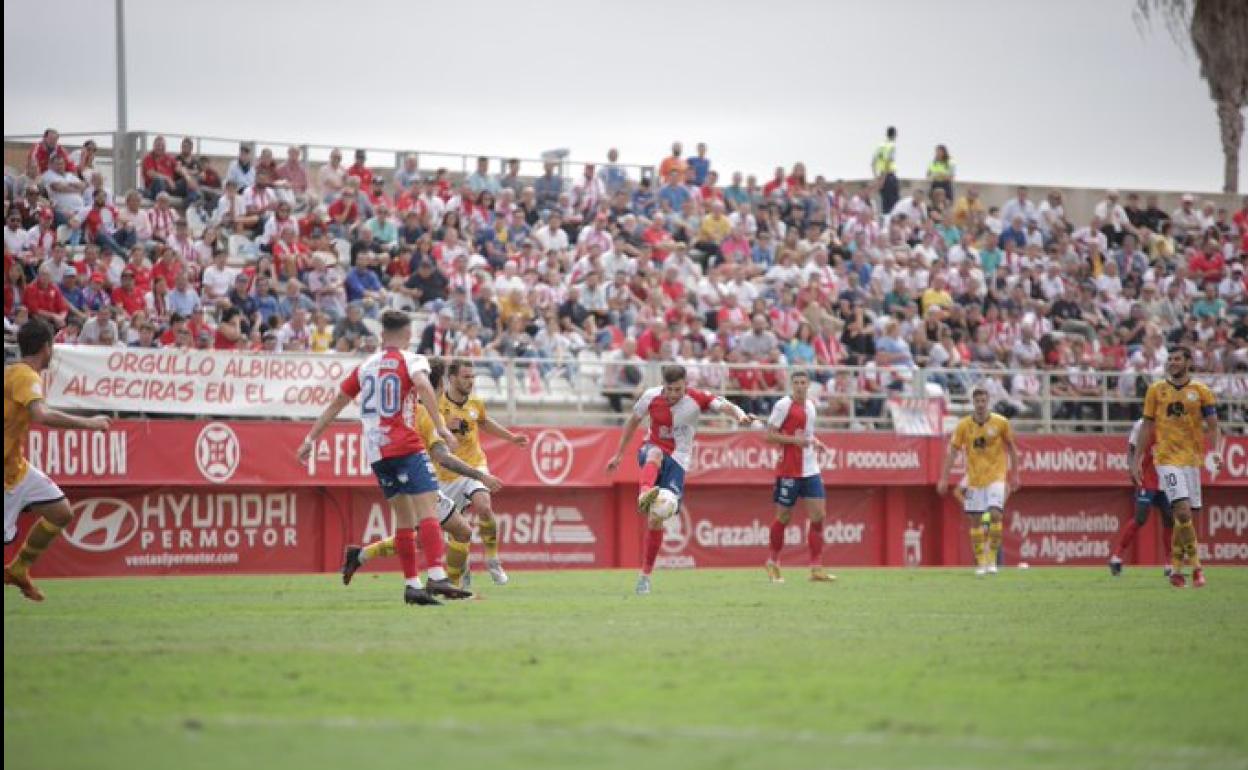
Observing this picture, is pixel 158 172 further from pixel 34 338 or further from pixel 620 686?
pixel 620 686

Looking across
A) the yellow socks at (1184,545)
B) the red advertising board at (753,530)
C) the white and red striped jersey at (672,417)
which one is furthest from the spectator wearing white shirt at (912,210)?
the white and red striped jersey at (672,417)

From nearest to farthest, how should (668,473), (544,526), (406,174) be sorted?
(668,473), (544,526), (406,174)

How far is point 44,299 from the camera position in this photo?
2536 cm

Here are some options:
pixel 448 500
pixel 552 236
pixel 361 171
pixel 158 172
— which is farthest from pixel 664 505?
pixel 361 171

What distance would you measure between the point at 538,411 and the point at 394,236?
3.87 meters

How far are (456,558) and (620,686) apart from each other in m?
8.95

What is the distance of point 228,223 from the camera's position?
29.4 meters

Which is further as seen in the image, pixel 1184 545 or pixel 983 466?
pixel 983 466

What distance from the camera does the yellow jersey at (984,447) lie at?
1009 inches

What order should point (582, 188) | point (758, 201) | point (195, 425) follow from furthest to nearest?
point (758, 201), point (582, 188), point (195, 425)

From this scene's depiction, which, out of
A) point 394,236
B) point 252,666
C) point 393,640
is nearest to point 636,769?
point 252,666

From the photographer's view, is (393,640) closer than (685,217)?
Yes

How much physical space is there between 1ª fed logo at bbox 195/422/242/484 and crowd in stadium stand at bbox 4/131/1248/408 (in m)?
1.26

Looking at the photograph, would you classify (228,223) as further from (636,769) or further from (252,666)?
(636,769)
